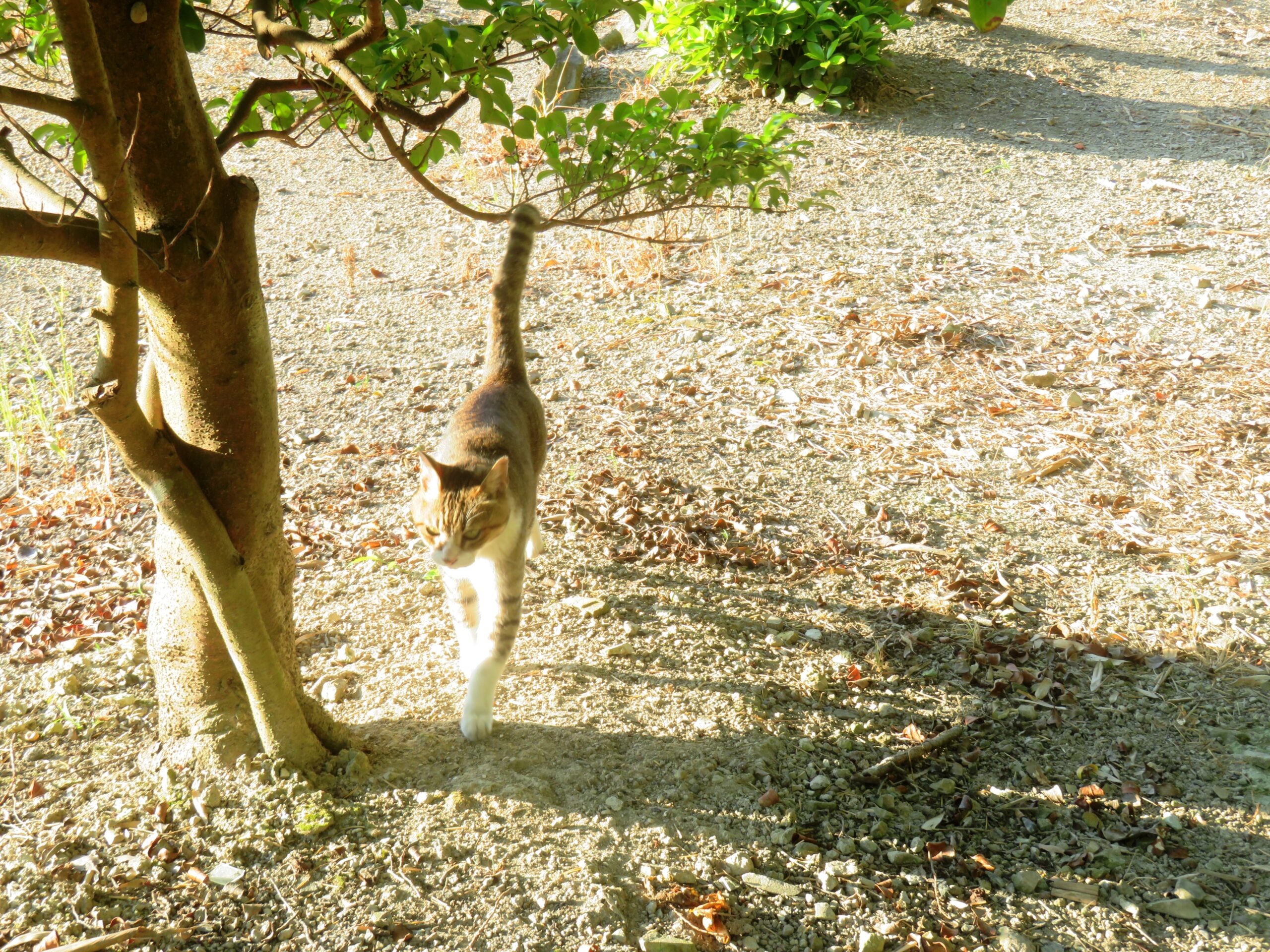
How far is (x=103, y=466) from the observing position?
5000mm

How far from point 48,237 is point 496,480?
1.55 m

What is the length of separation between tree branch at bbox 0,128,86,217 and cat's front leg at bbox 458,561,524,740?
1.83 m

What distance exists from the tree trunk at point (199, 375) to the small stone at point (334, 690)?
438mm

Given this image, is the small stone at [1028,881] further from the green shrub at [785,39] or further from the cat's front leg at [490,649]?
the green shrub at [785,39]

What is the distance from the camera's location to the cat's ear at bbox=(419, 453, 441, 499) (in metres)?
3.28

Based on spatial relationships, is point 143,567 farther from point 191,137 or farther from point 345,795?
point 191,137

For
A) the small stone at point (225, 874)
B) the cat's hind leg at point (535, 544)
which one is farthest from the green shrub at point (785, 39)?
the small stone at point (225, 874)

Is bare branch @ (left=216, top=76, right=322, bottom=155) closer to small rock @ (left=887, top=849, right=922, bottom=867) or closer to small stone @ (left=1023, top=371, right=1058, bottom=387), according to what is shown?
small rock @ (left=887, top=849, right=922, bottom=867)

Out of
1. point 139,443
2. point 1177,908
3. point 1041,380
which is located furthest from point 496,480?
point 1041,380

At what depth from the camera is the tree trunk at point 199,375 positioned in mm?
2289

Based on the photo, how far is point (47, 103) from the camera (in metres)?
1.92

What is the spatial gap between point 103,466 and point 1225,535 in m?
5.63

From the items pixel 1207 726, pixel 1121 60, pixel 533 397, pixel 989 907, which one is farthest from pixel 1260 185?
pixel 989 907

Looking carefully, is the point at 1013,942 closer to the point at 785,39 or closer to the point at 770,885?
the point at 770,885
